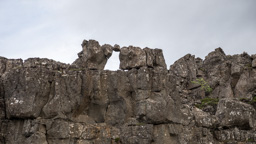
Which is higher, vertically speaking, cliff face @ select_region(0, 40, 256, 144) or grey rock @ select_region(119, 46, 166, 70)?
grey rock @ select_region(119, 46, 166, 70)

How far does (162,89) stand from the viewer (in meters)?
22.1

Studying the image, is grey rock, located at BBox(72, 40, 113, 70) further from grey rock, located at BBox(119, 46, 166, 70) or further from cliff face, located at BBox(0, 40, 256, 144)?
grey rock, located at BBox(119, 46, 166, 70)

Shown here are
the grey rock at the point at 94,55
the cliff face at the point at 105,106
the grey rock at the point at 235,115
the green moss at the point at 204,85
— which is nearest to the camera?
the cliff face at the point at 105,106

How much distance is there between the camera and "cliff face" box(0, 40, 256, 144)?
19.3 metres

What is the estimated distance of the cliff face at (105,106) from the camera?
63.2 ft

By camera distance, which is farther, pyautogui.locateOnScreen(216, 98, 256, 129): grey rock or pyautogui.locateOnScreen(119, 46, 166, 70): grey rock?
pyautogui.locateOnScreen(216, 98, 256, 129): grey rock

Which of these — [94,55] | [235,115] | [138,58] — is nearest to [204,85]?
[235,115]

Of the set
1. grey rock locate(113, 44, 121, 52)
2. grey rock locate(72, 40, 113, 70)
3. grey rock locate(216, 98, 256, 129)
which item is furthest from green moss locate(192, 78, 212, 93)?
grey rock locate(72, 40, 113, 70)

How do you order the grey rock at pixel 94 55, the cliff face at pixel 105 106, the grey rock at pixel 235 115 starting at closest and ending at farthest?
the cliff face at pixel 105 106 → the grey rock at pixel 94 55 → the grey rock at pixel 235 115

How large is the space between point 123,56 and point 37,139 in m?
8.70

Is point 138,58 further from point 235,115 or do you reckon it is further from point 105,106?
point 235,115

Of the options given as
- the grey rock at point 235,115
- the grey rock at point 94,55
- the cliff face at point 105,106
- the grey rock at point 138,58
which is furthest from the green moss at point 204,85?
the grey rock at point 94,55

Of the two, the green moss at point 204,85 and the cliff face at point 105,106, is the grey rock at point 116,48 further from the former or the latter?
the green moss at point 204,85

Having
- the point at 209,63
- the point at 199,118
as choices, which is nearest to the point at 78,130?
the point at 199,118
